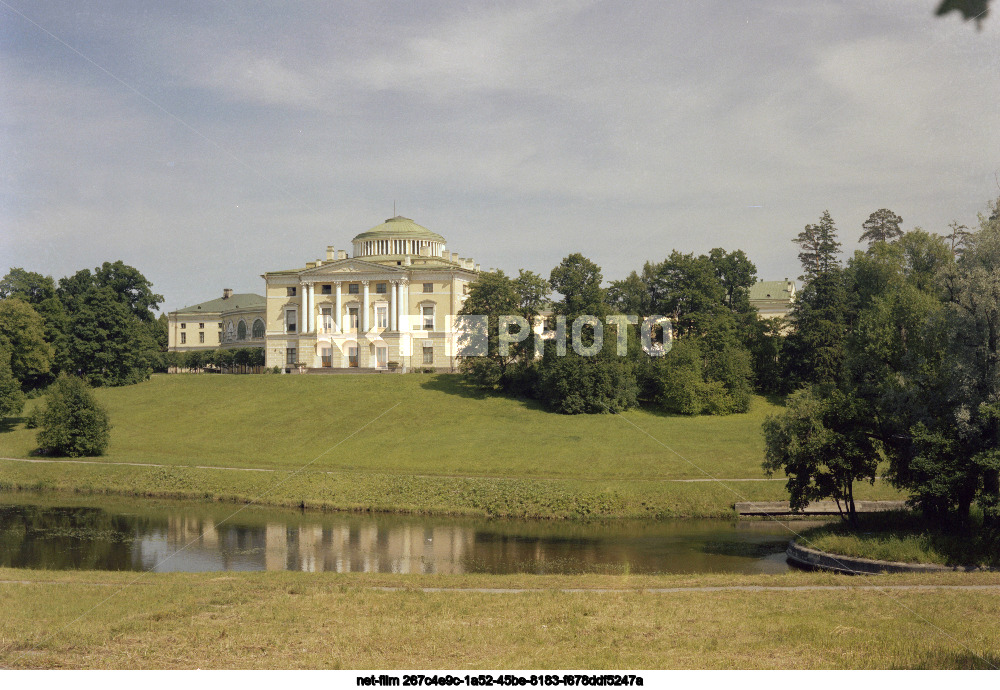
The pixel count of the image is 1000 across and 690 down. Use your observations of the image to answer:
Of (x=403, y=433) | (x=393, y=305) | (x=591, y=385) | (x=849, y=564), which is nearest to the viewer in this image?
(x=849, y=564)

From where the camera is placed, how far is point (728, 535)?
102 feet

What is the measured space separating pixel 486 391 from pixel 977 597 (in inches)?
1912

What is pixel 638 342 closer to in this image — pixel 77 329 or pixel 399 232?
pixel 399 232

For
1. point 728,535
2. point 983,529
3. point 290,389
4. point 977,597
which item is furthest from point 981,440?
point 290,389

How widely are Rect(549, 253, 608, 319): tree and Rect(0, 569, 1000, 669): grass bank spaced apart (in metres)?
42.7

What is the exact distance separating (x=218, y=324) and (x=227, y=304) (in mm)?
5294

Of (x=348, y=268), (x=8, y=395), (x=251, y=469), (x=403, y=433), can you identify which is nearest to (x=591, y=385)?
(x=403, y=433)

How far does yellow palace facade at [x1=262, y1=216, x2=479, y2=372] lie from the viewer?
81625 millimetres

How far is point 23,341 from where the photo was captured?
66188 millimetres

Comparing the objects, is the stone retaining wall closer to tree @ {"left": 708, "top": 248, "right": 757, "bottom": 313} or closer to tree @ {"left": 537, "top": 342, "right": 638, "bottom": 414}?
tree @ {"left": 537, "top": 342, "right": 638, "bottom": 414}

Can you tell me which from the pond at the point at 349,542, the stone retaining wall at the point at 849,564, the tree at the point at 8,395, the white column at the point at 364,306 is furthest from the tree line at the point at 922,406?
the white column at the point at 364,306

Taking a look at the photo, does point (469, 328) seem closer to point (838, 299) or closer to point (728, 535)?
point (838, 299)

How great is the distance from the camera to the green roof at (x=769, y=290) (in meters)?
85.5

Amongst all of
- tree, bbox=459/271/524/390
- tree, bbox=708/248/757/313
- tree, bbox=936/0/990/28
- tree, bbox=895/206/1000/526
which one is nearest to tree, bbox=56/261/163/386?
tree, bbox=459/271/524/390
